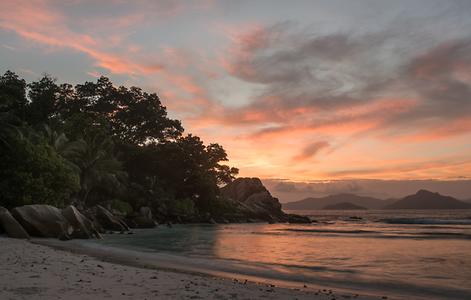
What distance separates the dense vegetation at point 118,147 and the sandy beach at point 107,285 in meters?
25.8

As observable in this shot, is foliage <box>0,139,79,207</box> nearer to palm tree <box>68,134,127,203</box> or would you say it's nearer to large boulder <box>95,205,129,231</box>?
large boulder <box>95,205,129,231</box>

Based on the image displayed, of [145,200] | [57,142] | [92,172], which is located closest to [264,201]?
[145,200]

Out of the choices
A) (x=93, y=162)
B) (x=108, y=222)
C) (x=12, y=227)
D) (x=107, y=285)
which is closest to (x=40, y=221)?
(x=12, y=227)

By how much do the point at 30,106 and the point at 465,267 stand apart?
69.8 metres

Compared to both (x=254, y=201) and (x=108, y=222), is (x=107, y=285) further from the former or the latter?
(x=254, y=201)

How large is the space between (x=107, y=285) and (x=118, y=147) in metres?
65.7

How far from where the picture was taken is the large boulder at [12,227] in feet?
79.5

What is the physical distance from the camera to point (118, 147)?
7312 centimetres

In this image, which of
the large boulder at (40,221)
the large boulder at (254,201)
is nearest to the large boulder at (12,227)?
the large boulder at (40,221)

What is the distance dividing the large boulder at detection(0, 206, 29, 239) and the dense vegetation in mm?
11441

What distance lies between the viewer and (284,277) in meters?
14.9

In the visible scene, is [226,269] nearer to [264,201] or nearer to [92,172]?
[92,172]

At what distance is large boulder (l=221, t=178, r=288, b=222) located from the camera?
3467 inches

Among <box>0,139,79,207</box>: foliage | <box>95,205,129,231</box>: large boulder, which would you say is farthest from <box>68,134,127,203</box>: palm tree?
<box>0,139,79,207</box>: foliage
